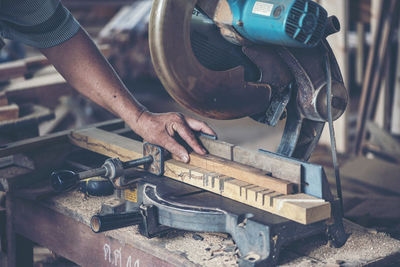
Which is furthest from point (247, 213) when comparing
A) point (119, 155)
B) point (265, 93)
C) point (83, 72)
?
point (83, 72)

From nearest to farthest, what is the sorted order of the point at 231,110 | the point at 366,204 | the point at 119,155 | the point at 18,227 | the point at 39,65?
1. the point at 231,110
2. the point at 119,155
3. the point at 18,227
4. the point at 366,204
5. the point at 39,65

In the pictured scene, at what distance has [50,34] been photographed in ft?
5.95

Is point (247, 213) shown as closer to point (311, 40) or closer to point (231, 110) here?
point (231, 110)

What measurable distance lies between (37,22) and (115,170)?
580 mm

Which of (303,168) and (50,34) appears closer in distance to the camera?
(303,168)

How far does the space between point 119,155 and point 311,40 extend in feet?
2.42

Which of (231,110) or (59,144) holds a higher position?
(231,110)

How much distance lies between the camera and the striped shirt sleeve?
1.77 meters

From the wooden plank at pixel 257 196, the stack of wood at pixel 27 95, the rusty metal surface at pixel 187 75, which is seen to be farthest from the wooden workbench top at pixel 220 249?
the stack of wood at pixel 27 95

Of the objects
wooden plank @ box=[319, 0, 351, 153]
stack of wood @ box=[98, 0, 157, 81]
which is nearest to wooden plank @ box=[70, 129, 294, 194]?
wooden plank @ box=[319, 0, 351, 153]

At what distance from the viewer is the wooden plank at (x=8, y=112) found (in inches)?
85.3

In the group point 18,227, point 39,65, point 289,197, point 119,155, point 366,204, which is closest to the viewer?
point 289,197

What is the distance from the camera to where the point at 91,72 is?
1.84 meters

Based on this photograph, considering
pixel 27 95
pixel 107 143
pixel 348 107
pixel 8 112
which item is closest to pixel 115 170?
pixel 107 143
